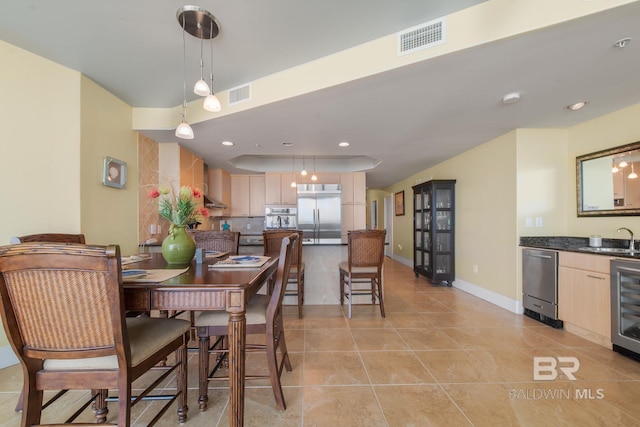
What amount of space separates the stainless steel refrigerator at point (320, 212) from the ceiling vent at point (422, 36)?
353 centimetres

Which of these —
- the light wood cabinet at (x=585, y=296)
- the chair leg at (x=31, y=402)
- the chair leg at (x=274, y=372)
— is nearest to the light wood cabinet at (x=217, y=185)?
the chair leg at (x=274, y=372)

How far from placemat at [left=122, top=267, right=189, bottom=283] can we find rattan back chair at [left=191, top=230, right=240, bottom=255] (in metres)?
0.97

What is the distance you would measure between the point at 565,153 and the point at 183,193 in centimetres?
432

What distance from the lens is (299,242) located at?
118 inches

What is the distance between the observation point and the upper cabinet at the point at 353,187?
5.78 m

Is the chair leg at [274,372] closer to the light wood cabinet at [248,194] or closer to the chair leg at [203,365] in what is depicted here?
the chair leg at [203,365]

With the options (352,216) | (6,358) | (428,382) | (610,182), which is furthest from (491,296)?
(6,358)

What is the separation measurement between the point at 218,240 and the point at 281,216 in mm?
3120

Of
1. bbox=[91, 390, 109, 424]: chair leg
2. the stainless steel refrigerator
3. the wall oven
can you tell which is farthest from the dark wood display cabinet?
bbox=[91, 390, 109, 424]: chair leg

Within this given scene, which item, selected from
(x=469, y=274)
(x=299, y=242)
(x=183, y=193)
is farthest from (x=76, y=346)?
(x=469, y=274)

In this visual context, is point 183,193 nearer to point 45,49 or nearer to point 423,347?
point 45,49

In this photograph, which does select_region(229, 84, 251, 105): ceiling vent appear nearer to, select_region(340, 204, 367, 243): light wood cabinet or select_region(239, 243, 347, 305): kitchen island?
select_region(239, 243, 347, 305): kitchen island

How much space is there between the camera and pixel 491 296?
357 centimetres

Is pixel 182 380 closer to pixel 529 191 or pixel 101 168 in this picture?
pixel 101 168
